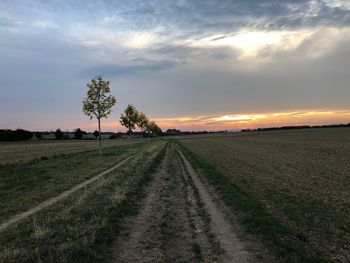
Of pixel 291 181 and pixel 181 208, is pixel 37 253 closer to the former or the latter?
pixel 181 208

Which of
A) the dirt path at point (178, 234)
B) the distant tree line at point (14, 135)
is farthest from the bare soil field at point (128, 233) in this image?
the distant tree line at point (14, 135)

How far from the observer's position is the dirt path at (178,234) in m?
7.23

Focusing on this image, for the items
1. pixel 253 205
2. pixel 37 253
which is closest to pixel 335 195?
pixel 253 205

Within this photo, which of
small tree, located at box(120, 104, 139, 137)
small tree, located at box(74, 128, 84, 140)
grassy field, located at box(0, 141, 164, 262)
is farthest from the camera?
small tree, located at box(74, 128, 84, 140)

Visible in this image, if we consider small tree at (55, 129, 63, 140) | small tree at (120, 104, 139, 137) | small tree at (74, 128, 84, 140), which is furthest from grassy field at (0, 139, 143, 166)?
small tree at (74, 128, 84, 140)

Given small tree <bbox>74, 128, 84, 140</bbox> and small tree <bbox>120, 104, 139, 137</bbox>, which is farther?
small tree <bbox>74, 128, 84, 140</bbox>

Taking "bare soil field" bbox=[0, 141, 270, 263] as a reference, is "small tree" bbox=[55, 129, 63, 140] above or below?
above

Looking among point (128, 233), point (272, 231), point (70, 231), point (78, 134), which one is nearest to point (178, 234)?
point (128, 233)

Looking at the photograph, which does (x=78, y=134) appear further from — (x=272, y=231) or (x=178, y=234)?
(x=272, y=231)

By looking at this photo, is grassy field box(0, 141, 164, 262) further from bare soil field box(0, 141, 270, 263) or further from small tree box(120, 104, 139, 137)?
small tree box(120, 104, 139, 137)

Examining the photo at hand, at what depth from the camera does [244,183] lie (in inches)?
730

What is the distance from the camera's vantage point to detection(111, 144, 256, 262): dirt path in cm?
723

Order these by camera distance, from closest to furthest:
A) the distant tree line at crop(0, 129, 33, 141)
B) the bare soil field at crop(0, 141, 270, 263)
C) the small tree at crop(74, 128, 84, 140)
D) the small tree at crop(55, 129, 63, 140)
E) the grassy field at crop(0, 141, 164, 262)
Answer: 1. the grassy field at crop(0, 141, 164, 262)
2. the bare soil field at crop(0, 141, 270, 263)
3. the distant tree line at crop(0, 129, 33, 141)
4. the small tree at crop(55, 129, 63, 140)
5. the small tree at crop(74, 128, 84, 140)

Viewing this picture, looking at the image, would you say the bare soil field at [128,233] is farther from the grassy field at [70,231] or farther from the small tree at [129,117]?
the small tree at [129,117]
